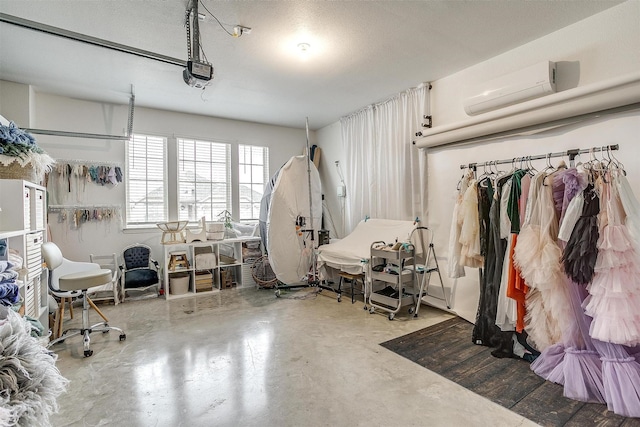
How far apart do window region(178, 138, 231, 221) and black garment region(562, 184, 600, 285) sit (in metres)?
4.77

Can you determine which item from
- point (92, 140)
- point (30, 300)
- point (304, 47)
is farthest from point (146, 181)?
point (304, 47)

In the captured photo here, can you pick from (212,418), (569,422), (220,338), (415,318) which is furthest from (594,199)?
(220,338)

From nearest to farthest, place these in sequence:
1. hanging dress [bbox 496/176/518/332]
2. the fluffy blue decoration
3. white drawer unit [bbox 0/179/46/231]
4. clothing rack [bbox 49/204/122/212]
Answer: the fluffy blue decoration → white drawer unit [bbox 0/179/46/231] → hanging dress [bbox 496/176/518/332] → clothing rack [bbox 49/204/122/212]

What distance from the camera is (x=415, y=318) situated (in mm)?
3580

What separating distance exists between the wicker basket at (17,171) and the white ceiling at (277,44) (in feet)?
3.90

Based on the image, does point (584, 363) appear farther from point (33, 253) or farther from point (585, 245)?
point (33, 253)

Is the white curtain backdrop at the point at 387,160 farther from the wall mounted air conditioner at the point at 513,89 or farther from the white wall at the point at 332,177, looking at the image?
the wall mounted air conditioner at the point at 513,89

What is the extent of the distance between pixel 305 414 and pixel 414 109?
3636 millimetres

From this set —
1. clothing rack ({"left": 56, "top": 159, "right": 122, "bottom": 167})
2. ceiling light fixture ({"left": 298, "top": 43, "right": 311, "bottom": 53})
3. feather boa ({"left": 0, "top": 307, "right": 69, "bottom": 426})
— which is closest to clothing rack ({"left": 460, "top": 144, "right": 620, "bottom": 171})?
ceiling light fixture ({"left": 298, "top": 43, "right": 311, "bottom": 53})

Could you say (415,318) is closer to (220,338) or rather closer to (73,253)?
(220,338)

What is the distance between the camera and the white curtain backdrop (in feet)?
13.5

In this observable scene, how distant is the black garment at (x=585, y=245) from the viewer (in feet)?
6.82

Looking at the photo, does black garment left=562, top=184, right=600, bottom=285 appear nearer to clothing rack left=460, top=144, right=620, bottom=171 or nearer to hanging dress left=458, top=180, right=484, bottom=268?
clothing rack left=460, top=144, right=620, bottom=171

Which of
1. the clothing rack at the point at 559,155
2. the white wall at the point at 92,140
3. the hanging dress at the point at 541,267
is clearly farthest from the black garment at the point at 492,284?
the white wall at the point at 92,140
